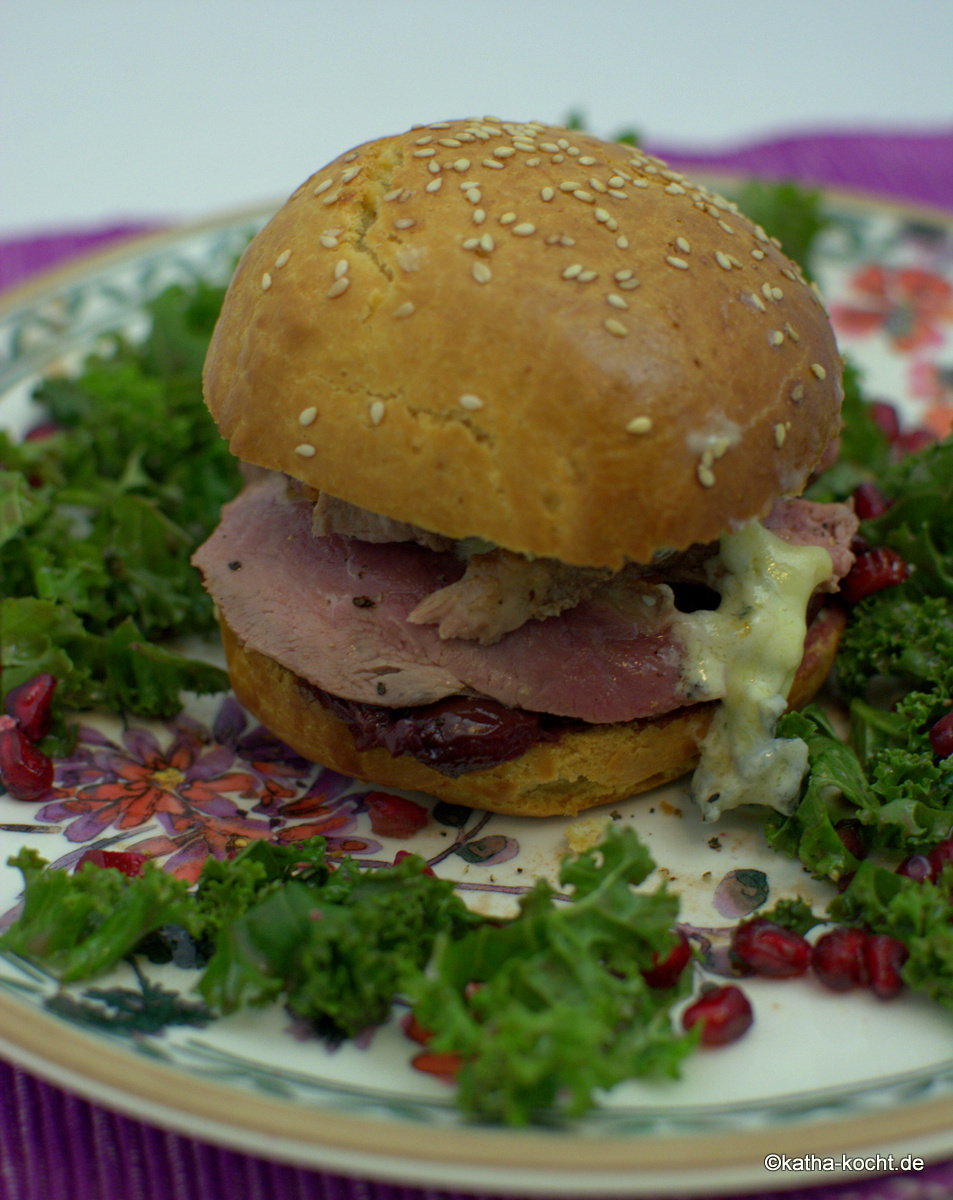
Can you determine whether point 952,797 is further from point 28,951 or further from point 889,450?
point 28,951

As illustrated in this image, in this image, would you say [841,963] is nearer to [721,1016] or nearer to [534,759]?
[721,1016]

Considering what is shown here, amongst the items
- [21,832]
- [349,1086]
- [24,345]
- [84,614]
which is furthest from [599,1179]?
[24,345]

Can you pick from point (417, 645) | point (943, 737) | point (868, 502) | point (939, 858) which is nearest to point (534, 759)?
point (417, 645)

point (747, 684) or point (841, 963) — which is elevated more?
point (747, 684)

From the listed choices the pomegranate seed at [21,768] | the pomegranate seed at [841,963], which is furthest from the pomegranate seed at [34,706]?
the pomegranate seed at [841,963]

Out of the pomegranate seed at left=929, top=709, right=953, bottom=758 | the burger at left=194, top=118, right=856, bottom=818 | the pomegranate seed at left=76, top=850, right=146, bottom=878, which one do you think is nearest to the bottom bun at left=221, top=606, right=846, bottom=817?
the burger at left=194, top=118, right=856, bottom=818

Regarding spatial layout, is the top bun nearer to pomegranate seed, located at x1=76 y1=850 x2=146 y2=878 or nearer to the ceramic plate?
the ceramic plate
